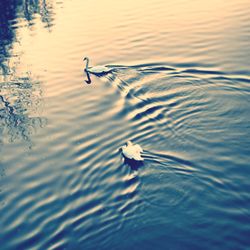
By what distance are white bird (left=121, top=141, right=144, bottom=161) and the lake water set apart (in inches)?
15.4

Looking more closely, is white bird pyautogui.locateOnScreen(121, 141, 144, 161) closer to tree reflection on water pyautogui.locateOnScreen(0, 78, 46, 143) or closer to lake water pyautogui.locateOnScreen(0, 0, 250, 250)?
lake water pyautogui.locateOnScreen(0, 0, 250, 250)

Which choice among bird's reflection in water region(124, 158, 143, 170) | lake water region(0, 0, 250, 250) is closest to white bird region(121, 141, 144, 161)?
bird's reflection in water region(124, 158, 143, 170)

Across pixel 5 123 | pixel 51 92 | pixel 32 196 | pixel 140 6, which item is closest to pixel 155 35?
pixel 140 6

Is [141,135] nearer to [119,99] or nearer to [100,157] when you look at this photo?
[100,157]

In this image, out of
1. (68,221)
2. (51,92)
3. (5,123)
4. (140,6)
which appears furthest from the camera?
(140,6)

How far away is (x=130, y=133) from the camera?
17938 millimetres

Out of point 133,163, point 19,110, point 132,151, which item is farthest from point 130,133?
point 19,110

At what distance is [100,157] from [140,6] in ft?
68.4

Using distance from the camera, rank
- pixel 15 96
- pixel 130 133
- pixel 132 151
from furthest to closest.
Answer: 1. pixel 15 96
2. pixel 130 133
3. pixel 132 151

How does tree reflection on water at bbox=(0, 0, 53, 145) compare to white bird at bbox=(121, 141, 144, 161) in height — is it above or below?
above

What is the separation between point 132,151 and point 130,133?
269 cm

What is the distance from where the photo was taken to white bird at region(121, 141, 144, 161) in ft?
49.8

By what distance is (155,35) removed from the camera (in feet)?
92.4

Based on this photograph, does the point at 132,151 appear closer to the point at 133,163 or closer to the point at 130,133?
the point at 133,163
